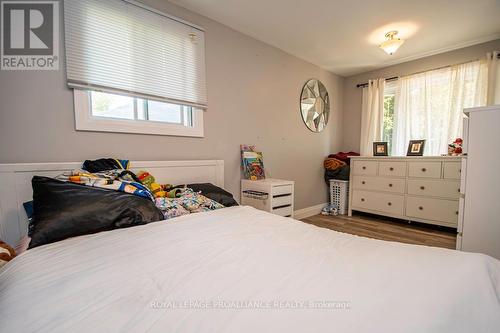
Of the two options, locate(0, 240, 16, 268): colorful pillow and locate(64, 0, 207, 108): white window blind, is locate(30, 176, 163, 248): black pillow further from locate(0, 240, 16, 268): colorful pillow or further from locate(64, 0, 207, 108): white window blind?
locate(64, 0, 207, 108): white window blind

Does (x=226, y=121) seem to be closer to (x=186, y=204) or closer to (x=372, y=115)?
(x=186, y=204)

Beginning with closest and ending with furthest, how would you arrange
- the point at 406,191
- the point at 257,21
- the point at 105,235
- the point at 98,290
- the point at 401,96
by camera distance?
the point at 98,290
the point at 105,235
the point at 257,21
the point at 406,191
the point at 401,96

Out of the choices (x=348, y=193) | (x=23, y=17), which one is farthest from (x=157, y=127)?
(x=348, y=193)

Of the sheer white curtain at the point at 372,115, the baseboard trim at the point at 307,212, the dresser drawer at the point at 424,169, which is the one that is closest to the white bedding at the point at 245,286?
the baseboard trim at the point at 307,212

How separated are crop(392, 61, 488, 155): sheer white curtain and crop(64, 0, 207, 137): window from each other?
3029mm

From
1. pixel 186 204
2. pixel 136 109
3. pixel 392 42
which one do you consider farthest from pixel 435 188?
pixel 136 109

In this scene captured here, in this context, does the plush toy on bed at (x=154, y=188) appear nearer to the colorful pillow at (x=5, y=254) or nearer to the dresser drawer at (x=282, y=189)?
the colorful pillow at (x=5, y=254)

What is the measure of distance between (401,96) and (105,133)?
12.8 feet

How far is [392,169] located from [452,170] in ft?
2.10

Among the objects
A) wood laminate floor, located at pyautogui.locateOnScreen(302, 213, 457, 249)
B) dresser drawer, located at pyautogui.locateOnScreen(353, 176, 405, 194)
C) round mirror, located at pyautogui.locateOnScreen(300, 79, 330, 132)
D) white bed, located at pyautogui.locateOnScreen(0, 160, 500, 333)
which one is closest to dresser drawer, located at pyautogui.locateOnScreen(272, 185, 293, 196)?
wood laminate floor, located at pyautogui.locateOnScreen(302, 213, 457, 249)

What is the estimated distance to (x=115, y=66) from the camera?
1784 mm

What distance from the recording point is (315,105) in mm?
3666

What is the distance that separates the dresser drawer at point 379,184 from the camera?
3.16 metres

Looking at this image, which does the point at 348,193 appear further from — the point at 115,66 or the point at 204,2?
the point at 115,66
